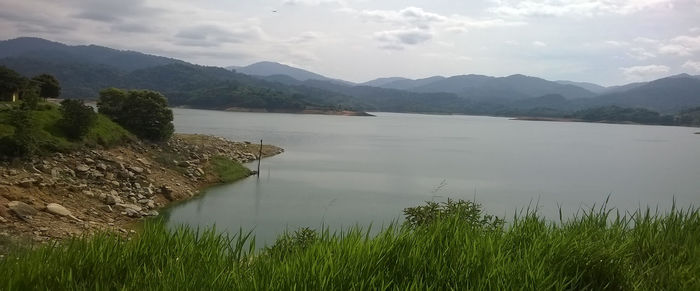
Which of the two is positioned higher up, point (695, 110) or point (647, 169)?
point (695, 110)

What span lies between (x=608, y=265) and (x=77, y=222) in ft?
44.9

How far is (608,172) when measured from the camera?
33.6 metres

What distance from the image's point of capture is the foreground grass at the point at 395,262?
3.01 meters

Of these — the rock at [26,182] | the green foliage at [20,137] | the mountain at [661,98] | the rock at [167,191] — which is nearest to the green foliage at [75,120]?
the green foliage at [20,137]

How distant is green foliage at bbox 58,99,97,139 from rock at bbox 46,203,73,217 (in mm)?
6573

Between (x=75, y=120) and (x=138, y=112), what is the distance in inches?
221

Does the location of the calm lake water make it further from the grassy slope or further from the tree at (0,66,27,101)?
the tree at (0,66,27,101)

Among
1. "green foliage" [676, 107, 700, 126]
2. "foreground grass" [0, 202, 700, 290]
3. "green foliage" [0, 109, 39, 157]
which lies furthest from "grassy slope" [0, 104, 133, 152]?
"green foliage" [676, 107, 700, 126]

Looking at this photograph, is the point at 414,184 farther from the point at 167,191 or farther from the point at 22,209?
the point at 22,209

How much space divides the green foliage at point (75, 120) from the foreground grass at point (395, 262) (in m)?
18.2

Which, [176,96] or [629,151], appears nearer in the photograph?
[629,151]

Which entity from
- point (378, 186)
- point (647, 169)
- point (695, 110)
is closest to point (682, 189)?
point (647, 169)

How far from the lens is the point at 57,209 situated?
1385 cm

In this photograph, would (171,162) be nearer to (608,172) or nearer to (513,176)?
(513,176)
